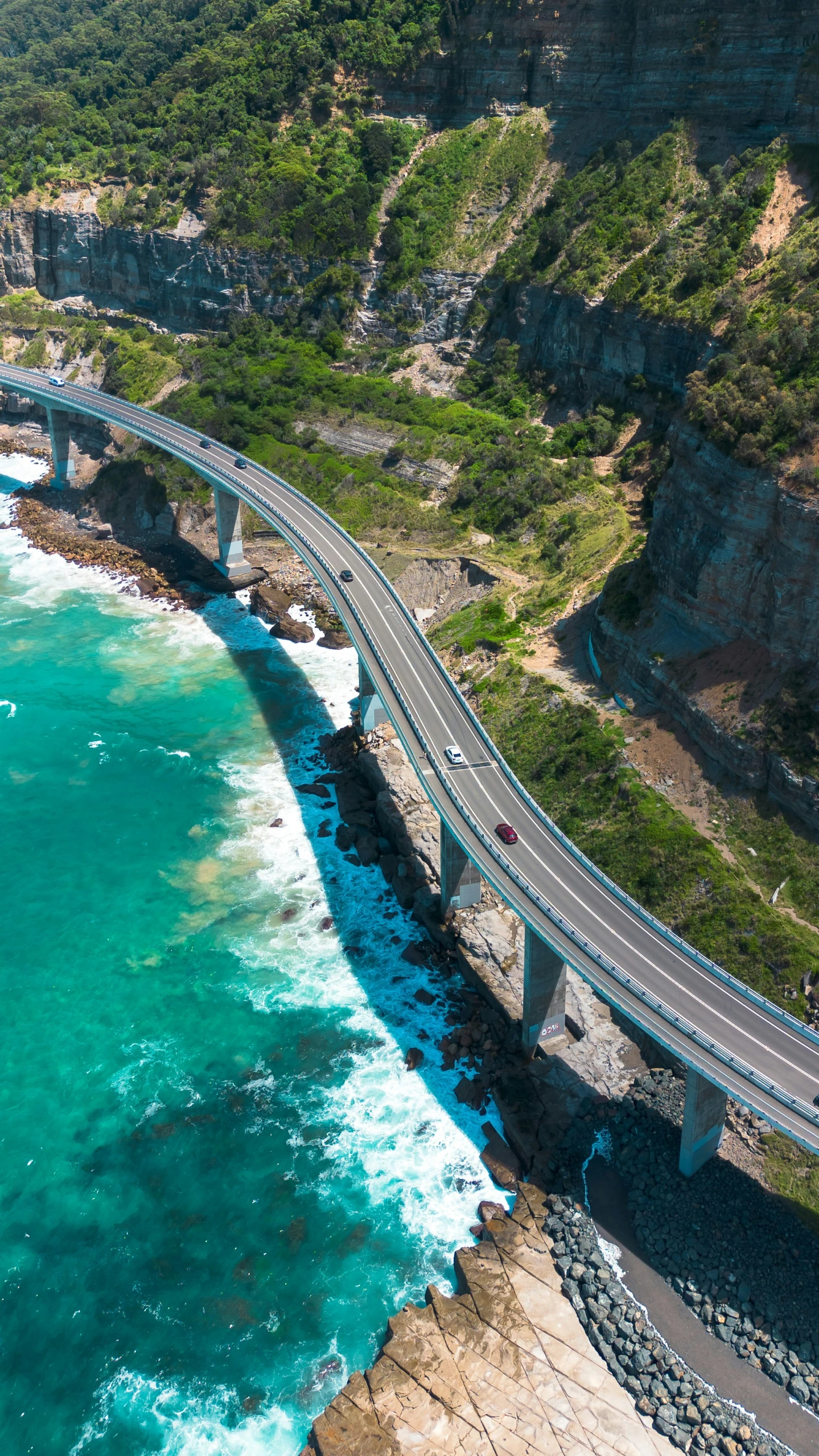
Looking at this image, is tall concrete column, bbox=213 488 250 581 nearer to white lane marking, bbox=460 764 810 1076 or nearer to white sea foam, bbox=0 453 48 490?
white sea foam, bbox=0 453 48 490

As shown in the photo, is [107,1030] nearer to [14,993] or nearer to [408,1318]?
[14,993]

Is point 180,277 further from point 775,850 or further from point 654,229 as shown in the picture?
point 775,850

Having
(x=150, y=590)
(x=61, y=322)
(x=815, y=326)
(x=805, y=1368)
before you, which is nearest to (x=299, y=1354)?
(x=805, y=1368)

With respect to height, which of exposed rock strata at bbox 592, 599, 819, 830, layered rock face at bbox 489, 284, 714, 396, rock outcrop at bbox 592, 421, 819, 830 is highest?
layered rock face at bbox 489, 284, 714, 396

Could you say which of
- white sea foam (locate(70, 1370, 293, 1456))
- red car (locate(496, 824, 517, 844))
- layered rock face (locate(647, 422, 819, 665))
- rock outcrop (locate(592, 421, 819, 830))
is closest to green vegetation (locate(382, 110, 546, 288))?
rock outcrop (locate(592, 421, 819, 830))

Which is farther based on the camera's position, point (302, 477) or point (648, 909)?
point (302, 477)

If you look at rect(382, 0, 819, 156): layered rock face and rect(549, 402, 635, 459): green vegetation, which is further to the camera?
rect(549, 402, 635, 459): green vegetation

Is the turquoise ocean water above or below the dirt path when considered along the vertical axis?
below

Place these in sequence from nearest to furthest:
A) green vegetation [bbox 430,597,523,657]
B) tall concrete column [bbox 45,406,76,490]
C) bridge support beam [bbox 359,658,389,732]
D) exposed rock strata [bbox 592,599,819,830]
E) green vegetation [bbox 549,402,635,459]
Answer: exposed rock strata [bbox 592,599,819,830]
bridge support beam [bbox 359,658,389,732]
green vegetation [bbox 430,597,523,657]
green vegetation [bbox 549,402,635,459]
tall concrete column [bbox 45,406,76,490]
